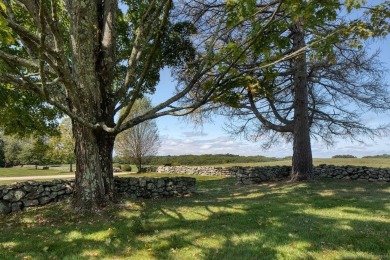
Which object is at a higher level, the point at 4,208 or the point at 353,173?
the point at 353,173

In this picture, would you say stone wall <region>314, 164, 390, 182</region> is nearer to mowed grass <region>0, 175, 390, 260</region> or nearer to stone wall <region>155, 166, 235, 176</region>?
mowed grass <region>0, 175, 390, 260</region>

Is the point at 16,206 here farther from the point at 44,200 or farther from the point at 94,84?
the point at 94,84

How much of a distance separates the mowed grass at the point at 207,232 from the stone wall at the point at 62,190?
122 cm

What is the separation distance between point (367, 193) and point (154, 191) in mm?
8890

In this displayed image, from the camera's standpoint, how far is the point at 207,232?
6781 millimetres

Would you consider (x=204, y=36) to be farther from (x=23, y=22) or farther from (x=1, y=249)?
(x=1, y=249)

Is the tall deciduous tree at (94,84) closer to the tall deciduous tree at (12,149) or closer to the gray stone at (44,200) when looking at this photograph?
the gray stone at (44,200)

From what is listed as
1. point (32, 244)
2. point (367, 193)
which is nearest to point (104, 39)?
point (32, 244)

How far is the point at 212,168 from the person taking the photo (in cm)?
3031

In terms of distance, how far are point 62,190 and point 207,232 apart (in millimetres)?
7372

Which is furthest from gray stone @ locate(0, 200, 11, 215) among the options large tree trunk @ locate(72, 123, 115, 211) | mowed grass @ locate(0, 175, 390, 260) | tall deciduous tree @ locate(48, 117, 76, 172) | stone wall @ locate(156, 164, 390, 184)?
tall deciduous tree @ locate(48, 117, 76, 172)

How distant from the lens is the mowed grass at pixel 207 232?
5539mm

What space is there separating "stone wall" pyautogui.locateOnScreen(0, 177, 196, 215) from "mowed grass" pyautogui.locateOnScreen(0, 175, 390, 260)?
4.01 ft

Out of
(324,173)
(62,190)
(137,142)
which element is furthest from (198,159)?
(62,190)
